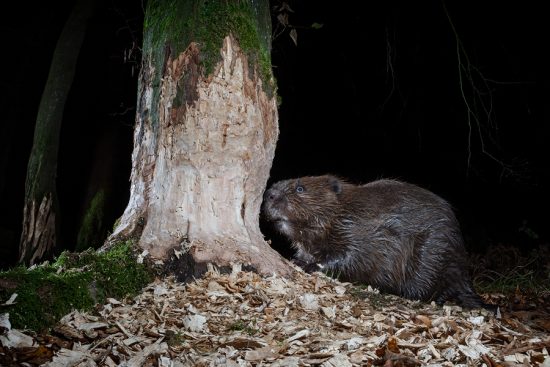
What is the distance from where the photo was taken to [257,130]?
3.59 m

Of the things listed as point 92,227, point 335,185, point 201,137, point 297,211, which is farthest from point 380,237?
point 92,227

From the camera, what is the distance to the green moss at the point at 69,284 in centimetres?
254

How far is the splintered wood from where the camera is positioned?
2.42 m

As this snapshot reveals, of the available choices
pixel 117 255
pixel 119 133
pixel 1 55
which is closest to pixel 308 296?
pixel 117 255

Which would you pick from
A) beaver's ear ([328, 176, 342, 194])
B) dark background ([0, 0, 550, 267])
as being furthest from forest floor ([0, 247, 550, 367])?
dark background ([0, 0, 550, 267])

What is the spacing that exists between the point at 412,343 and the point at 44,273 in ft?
6.00

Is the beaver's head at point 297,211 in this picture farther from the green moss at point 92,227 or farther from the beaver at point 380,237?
the green moss at point 92,227

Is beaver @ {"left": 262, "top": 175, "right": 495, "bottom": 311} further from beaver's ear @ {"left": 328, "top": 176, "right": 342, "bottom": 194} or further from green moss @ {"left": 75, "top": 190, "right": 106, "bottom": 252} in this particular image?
green moss @ {"left": 75, "top": 190, "right": 106, "bottom": 252}

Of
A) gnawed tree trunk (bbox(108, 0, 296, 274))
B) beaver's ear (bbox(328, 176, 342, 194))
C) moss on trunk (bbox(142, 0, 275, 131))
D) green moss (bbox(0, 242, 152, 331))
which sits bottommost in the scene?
green moss (bbox(0, 242, 152, 331))

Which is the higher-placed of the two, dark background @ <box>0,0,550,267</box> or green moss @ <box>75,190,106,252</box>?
dark background @ <box>0,0,550,267</box>

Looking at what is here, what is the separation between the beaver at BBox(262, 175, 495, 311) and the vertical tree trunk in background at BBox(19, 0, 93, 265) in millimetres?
2090

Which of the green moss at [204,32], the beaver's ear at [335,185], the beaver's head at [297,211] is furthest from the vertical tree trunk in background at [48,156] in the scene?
the beaver's ear at [335,185]

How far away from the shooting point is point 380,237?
15.6 ft

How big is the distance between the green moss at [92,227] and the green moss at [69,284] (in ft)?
8.37
